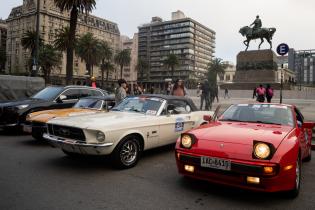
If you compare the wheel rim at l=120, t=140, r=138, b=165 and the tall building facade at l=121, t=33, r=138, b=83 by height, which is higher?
the tall building facade at l=121, t=33, r=138, b=83

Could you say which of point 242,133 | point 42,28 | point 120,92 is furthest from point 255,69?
point 42,28

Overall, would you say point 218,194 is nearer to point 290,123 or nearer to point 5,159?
point 290,123

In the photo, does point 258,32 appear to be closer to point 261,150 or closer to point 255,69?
point 255,69

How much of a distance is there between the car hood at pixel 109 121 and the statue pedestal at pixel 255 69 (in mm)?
35755

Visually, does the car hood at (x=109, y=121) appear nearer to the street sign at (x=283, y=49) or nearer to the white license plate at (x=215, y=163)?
the white license plate at (x=215, y=163)

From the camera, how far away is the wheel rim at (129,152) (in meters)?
5.71

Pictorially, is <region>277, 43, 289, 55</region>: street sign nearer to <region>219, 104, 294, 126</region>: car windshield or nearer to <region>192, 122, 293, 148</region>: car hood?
<region>219, 104, 294, 126</region>: car windshield

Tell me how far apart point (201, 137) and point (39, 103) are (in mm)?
6539

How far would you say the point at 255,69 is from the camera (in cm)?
4009

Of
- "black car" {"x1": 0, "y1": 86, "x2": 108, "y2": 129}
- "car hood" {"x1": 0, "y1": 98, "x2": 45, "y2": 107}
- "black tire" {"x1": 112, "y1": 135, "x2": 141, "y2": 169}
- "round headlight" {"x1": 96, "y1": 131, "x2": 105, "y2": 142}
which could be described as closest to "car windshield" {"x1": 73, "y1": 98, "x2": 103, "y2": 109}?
"black car" {"x1": 0, "y1": 86, "x2": 108, "y2": 129}

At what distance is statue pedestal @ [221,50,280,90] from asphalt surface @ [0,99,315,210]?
34983 mm

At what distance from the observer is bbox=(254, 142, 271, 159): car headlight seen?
3980 mm

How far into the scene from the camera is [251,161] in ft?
13.0

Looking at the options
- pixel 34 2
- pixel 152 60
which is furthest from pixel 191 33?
pixel 34 2
